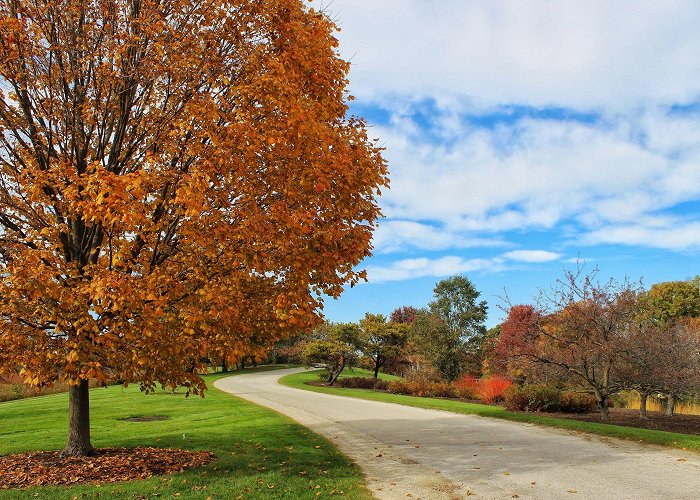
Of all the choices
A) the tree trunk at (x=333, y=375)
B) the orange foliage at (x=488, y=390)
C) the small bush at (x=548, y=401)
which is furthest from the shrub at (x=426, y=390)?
the small bush at (x=548, y=401)

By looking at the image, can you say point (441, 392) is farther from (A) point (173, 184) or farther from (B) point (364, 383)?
(A) point (173, 184)

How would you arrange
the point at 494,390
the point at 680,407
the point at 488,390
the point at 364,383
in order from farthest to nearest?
the point at 364,383 → the point at 488,390 → the point at 494,390 → the point at 680,407

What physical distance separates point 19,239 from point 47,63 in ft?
10.1

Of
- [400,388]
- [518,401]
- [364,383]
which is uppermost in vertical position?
[518,401]

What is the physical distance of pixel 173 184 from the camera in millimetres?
7434

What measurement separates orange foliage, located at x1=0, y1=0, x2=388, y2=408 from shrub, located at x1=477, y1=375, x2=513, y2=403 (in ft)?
57.3

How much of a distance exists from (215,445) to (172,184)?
21.6ft

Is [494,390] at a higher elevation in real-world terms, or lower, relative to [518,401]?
lower

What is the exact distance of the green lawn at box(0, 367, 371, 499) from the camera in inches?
299

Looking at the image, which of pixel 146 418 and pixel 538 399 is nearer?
pixel 146 418

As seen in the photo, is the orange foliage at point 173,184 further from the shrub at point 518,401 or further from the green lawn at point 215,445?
the shrub at point 518,401

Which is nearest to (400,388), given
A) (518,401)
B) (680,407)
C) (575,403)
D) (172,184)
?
(518,401)

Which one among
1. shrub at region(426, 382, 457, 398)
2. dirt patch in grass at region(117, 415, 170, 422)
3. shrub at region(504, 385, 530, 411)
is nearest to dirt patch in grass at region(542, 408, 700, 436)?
shrub at region(504, 385, 530, 411)

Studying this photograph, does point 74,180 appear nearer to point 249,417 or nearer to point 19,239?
point 19,239
